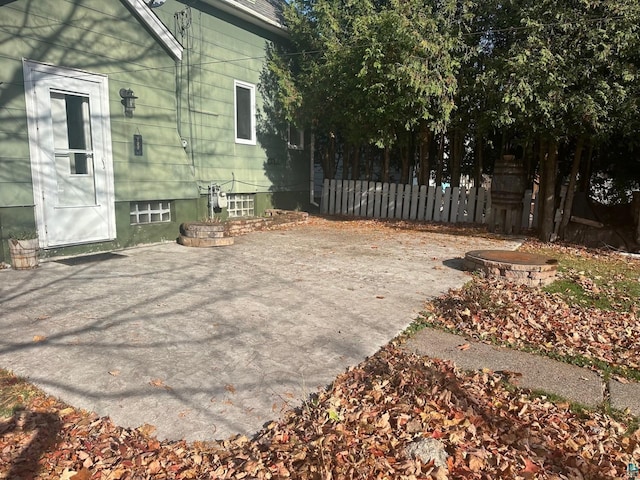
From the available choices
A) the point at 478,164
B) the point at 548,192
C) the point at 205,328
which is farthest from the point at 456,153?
the point at 205,328

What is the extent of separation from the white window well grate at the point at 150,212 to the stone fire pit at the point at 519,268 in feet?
20.2

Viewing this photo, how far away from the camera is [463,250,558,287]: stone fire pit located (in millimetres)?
5840

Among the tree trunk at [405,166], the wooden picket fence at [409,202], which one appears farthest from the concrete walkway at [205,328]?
the tree trunk at [405,166]

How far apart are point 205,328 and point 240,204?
26.7 ft

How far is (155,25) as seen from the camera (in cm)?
808

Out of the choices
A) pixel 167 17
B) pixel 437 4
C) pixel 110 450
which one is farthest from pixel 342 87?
pixel 110 450

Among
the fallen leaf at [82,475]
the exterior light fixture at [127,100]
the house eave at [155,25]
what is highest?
the house eave at [155,25]

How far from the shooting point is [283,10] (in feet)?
42.2

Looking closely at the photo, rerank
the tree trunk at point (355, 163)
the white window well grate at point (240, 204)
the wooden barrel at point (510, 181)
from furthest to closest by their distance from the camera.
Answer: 1. the tree trunk at point (355, 163)
2. the white window well grate at point (240, 204)
3. the wooden barrel at point (510, 181)

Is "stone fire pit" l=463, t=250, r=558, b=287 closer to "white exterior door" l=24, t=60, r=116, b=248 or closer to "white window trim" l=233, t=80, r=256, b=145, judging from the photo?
"white exterior door" l=24, t=60, r=116, b=248

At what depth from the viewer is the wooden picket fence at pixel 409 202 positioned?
41.0 feet

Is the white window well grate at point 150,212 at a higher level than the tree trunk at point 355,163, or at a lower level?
lower

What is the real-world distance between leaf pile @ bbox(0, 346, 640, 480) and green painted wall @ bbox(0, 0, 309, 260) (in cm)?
508

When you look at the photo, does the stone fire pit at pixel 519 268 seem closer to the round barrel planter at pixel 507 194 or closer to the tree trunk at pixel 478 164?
the round barrel planter at pixel 507 194
